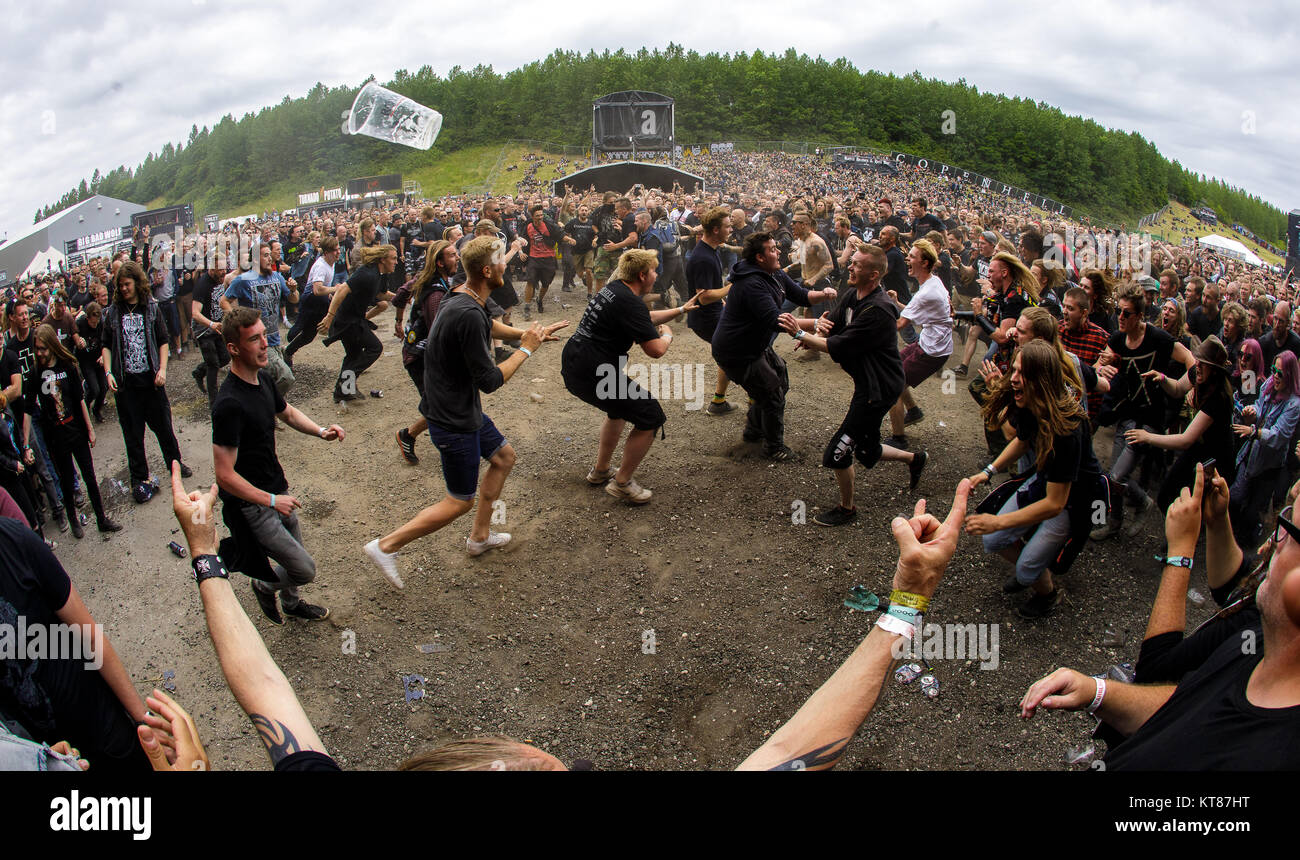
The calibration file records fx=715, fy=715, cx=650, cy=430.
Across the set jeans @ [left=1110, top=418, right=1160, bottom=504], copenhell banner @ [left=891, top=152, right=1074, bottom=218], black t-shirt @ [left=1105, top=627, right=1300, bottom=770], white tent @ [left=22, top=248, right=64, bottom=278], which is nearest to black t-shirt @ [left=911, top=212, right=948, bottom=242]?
jeans @ [left=1110, top=418, right=1160, bottom=504]

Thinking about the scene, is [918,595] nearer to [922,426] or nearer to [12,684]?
[12,684]

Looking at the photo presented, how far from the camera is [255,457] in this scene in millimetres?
4473

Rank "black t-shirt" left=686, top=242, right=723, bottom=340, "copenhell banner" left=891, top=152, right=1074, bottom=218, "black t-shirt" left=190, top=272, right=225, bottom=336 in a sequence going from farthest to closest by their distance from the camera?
"copenhell banner" left=891, top=152, right=1074, bottom=218 → "black t-shirt" left=190, top=272, right=225, bottom=336 → "black t-shirt" left=686, top=242, right=723, bottom=340

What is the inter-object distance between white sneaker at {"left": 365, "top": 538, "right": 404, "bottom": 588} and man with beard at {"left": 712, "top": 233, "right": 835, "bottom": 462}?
344cm

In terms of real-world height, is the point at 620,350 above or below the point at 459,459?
above

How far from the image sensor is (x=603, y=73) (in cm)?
8312

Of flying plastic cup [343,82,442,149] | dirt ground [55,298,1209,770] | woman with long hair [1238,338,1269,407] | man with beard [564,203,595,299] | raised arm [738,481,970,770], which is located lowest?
dirt ground [55,298,1209,770]

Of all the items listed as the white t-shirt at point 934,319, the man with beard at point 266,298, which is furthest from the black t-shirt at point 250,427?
the white t-shirt at point 934,319

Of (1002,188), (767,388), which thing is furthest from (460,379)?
(1002,188)

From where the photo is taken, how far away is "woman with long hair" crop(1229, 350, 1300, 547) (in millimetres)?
5371

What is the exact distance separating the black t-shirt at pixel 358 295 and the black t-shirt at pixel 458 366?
361 cm

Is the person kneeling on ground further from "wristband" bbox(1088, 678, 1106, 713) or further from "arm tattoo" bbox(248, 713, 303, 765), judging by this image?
"arm tattoo" bbox(248, 713, 303, 765)

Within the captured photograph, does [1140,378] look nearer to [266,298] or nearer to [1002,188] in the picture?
[266,298]

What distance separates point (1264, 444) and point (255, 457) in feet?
23.5
